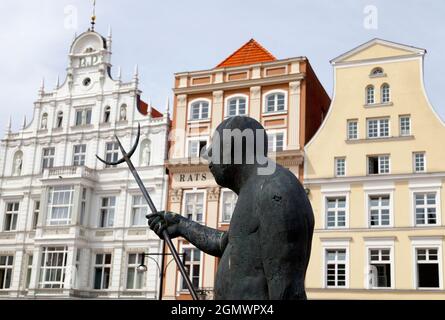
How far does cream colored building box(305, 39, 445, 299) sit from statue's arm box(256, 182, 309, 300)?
22259 mm

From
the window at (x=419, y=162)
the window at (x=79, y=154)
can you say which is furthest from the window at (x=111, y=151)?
the window at (x=419, y=162)

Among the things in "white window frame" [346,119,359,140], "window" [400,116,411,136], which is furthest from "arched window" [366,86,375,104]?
"window" [400,116,411,136]

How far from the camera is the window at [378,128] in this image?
26.3 m

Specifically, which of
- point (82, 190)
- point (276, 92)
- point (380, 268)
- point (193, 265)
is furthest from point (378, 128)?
point (82, 190)

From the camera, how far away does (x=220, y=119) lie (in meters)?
29.7

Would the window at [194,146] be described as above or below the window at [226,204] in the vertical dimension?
above

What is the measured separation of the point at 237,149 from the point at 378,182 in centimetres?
2301

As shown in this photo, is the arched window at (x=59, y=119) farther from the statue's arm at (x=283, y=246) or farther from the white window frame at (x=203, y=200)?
the statue's arm at (x=283, y=246)

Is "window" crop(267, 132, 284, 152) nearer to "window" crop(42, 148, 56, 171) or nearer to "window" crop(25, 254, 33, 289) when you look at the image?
"window" crop(42, 148, 56, 171)

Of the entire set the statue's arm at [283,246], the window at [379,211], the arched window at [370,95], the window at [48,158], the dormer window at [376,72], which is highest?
the dormer window at [376,72]

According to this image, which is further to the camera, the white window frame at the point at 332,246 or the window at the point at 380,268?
the white window frame at the point at 332,246

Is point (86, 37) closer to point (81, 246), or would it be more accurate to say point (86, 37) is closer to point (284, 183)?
point (81, 246)

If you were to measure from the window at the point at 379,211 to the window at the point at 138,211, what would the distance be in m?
9.82
